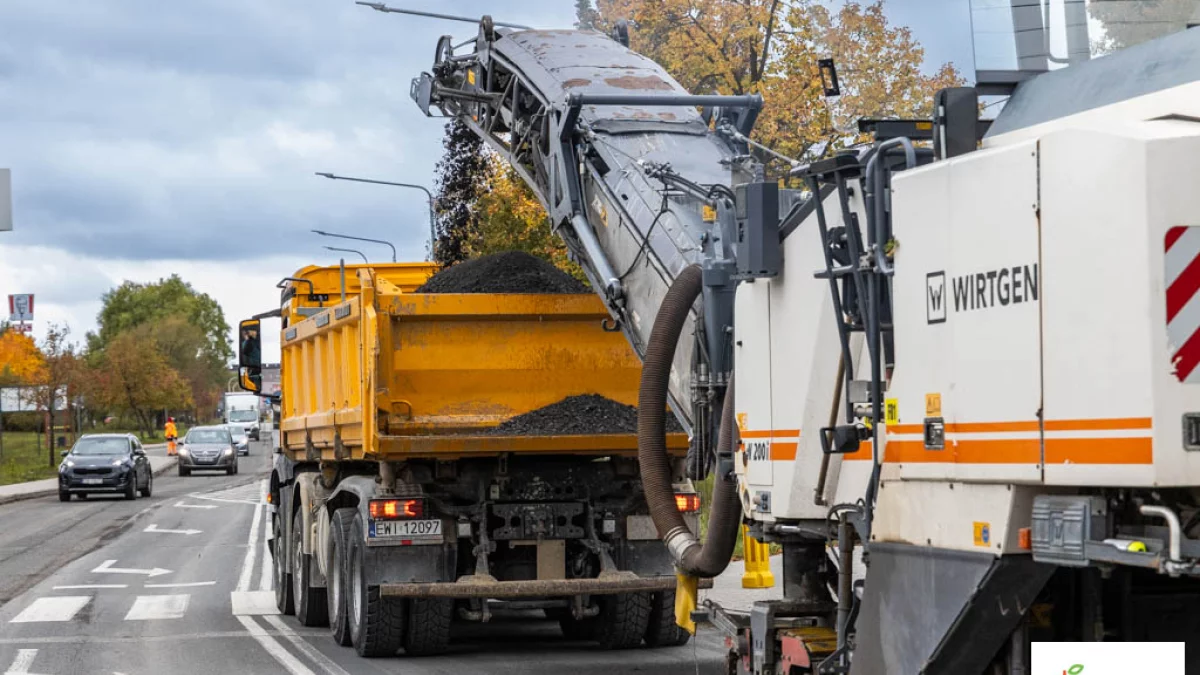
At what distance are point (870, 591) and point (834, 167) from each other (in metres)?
1.58

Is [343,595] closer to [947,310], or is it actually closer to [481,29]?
[481,29]

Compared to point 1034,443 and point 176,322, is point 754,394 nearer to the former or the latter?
point 1034,443

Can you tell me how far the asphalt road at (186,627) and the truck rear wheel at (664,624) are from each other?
0.11 meters

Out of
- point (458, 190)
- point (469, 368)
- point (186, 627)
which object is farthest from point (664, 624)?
point (458, 190)

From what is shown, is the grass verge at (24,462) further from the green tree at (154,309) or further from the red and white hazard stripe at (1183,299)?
the green tree at (154,309)

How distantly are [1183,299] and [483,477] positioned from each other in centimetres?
772

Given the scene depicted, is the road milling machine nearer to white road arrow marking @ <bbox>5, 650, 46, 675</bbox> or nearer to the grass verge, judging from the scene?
white road arrow marking @ <bbox>5, 650, 46, 675</bbox>

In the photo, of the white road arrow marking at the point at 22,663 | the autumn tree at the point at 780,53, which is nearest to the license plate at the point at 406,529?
the white road arrow marking at the point at 22,663

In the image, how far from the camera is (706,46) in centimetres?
2495

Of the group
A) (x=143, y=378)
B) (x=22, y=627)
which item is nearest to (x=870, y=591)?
(x=22, y=627)

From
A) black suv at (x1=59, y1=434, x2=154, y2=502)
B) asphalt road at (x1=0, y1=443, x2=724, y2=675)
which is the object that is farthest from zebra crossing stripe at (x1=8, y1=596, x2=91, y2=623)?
black suv at (x1=59, y1=434, x2=154, y2=502)

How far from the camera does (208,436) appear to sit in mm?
52906

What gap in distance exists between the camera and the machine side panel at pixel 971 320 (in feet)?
16.2

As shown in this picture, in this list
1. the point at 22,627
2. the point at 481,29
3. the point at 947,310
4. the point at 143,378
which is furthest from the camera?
the point at 143,378
